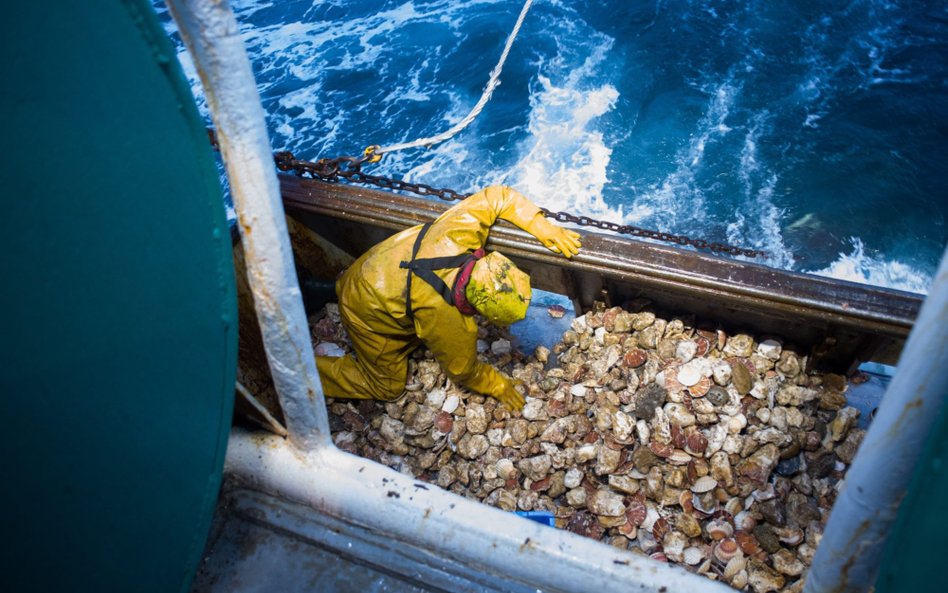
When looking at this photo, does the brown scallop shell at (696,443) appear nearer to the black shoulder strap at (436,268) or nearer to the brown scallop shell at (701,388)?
the brown scallop shell at (701,388)

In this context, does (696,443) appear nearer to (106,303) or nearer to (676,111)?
(106,303)

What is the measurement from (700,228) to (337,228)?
3653 mm

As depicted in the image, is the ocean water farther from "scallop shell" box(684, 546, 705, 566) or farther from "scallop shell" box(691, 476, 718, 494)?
"scallop shell" box(684, 546, 705, 566)

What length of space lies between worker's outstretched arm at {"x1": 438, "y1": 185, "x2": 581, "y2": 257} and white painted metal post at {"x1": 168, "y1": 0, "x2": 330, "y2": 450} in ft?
5.75

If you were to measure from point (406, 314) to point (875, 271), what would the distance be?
4.68 m

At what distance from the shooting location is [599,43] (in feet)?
25.9

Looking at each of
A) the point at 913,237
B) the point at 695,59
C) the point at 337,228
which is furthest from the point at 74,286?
the point at 695,59

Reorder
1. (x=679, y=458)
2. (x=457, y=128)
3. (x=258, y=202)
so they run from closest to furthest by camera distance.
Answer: (x=258, y=202) → (x=679, y=458) → (x=457, y=128)

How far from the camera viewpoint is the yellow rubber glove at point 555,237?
320cm

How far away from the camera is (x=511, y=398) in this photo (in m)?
3.43

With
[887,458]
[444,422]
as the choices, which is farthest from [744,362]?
[887,458]

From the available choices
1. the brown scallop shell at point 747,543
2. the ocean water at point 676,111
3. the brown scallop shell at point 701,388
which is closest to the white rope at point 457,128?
the ocean water at point 676,111

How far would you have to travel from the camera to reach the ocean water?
5.90m

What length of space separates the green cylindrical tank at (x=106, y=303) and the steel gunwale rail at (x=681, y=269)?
236 centimetres
